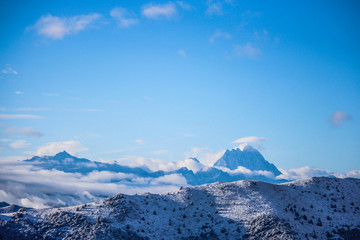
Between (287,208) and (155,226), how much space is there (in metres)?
26.3

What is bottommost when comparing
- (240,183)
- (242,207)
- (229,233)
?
(229,233)

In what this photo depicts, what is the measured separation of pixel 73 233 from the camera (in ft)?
147

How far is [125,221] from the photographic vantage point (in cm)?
5159

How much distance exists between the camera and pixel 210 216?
57.7 meters

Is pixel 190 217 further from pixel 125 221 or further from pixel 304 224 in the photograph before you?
pixel 304 224

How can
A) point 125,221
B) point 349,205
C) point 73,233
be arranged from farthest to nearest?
point 349,205, point 125,221, point 73,233

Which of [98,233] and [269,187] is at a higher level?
[269,187]

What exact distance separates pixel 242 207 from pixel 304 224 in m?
11.6

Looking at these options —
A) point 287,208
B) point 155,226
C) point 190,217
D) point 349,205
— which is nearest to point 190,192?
point 190,217

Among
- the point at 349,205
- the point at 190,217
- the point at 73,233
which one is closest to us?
the point at 73,233

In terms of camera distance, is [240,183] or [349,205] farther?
[240,183]

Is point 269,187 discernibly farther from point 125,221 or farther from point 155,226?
point 125,221

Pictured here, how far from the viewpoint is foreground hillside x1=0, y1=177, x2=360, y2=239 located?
153ft

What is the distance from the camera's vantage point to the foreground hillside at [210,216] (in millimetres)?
46500
